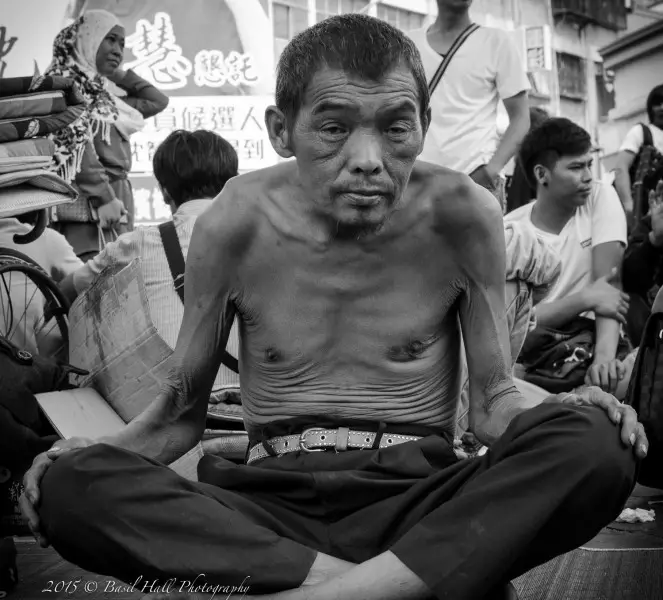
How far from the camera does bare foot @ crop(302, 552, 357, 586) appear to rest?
2.04m

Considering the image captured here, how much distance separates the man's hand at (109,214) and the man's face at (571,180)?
2.27 m

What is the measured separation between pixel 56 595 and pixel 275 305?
1.14m

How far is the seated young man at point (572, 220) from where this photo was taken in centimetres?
480

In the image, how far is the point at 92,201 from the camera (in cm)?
555

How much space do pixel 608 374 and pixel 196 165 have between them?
6.03ft

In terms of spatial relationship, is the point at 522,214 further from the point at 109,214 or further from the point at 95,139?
the point at 95,139

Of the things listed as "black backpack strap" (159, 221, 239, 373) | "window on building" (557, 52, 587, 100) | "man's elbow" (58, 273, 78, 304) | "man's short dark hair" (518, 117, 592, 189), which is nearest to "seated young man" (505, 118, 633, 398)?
"man's short dark hair" (518, 117, 592, 189)

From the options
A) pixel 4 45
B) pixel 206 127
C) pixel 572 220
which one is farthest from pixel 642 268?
pixel 4 45

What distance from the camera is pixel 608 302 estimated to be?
462 cm

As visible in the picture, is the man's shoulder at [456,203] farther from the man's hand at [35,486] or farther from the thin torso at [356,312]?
the man's hand at [35,486]

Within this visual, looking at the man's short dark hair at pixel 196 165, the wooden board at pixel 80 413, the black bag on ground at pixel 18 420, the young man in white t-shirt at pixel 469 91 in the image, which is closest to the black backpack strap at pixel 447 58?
the young man in white t-shirt at pixel 469 91

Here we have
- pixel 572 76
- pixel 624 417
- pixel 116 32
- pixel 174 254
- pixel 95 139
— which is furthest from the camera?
pixel 572 76

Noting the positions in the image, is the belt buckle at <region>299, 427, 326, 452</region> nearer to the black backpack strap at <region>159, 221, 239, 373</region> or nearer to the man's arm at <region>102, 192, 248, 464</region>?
the man's arm at <region>102, 192, 248, 464</region>

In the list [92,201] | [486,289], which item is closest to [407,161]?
[486,289]
